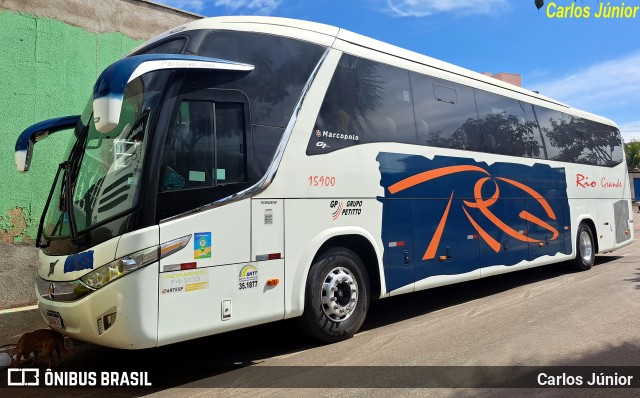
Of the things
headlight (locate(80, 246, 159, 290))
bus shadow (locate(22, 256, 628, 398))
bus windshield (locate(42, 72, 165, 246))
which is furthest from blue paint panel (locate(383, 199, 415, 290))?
bus windshield (locate(42, 72, 165, 246))

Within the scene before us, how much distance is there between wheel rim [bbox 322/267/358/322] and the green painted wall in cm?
611

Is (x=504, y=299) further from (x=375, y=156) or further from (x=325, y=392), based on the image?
(x=325, y=392)

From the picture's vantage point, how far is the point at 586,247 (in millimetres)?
11922

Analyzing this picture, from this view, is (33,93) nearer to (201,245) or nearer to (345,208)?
(201,245)

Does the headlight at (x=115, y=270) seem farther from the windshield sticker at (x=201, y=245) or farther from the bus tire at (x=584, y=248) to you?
the bus tire at (x=584, y=248)

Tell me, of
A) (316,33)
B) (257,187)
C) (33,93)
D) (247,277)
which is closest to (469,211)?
(316,33)

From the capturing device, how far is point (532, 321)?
270 inches

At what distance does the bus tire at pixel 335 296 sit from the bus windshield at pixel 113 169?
2230mm

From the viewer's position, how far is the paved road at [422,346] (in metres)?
4.77

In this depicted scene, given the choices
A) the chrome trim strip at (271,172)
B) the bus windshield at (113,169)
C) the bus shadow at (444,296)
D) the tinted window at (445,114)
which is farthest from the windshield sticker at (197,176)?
the tinted window at (445,114)

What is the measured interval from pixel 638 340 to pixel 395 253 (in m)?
2.93

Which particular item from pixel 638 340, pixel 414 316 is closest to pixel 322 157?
pixel 414 316

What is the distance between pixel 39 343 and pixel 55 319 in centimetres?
69

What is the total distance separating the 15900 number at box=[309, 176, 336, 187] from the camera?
19.0 feet
